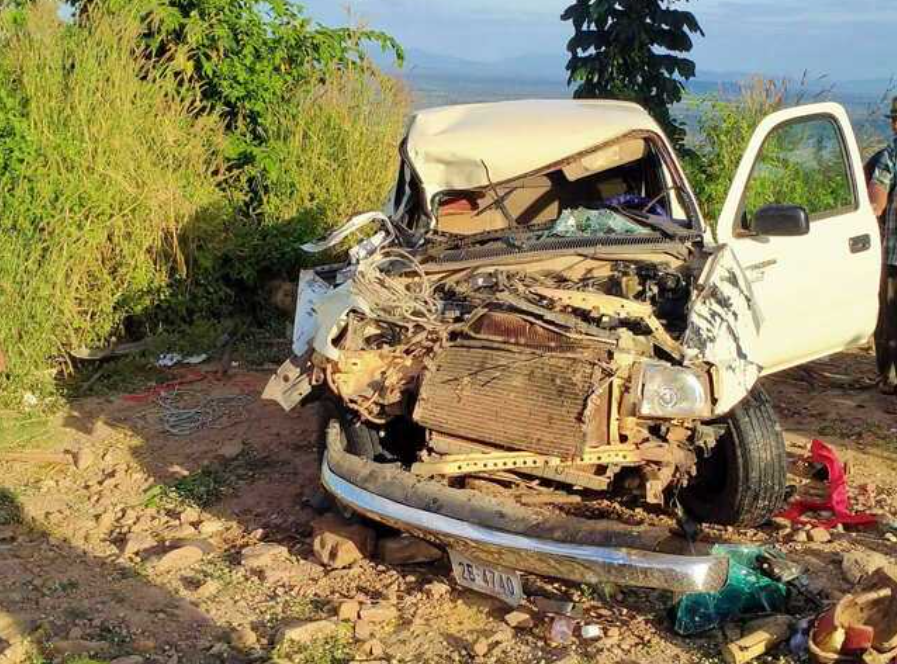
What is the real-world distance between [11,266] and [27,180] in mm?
737

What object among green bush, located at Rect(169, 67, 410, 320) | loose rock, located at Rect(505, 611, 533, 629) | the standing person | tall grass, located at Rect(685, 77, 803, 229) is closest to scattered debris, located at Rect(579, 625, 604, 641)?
loose rock, located at Rect(505, 611, 533, 629)

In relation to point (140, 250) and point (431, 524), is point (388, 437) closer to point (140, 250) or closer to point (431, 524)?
point (431, 524)

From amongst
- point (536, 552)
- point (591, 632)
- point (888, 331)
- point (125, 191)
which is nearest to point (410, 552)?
point (591, 632)

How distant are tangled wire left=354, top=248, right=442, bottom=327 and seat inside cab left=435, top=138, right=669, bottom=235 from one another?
2.94 ft

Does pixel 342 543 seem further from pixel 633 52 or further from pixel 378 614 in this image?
pixel 633 52

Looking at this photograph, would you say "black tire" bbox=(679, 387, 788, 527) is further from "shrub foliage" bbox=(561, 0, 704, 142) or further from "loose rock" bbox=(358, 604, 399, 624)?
"shrub foliage" bbox=(561, 0, 704, 142)

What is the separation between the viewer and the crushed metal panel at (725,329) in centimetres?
393

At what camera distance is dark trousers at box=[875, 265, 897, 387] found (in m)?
6.64

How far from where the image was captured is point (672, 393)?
381 centimetres

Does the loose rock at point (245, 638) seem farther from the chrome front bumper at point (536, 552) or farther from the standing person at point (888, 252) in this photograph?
the standing person at point (888, 252)

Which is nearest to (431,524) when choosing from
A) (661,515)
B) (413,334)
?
(413,334)

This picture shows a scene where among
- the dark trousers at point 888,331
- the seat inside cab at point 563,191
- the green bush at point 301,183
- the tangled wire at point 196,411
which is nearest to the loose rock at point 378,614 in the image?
the seat inside cab at point 563,191

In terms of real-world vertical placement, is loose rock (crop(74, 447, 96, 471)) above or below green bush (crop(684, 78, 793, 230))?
below

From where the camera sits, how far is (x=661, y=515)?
461 cm
